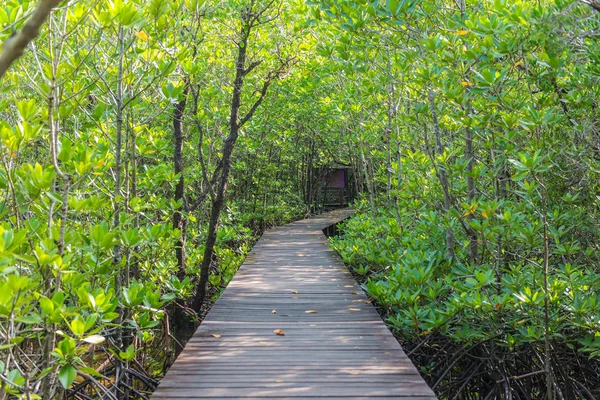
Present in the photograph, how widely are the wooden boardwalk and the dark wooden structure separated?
1500 centimetres

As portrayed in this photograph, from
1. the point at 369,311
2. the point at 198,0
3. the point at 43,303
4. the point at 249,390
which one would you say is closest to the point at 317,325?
the point at 369,311

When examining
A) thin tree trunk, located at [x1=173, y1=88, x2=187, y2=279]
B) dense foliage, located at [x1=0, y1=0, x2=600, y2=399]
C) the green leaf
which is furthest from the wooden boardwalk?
thin tree trunk, located at [x1=173, y1=88, x2=187, y2=279]

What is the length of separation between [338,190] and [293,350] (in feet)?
60.6

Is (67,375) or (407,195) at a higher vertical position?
(407,195)

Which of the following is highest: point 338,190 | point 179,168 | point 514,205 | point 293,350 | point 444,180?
point 179,168

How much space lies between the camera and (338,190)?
21.5 m

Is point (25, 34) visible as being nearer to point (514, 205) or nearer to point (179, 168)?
point (514, 205)

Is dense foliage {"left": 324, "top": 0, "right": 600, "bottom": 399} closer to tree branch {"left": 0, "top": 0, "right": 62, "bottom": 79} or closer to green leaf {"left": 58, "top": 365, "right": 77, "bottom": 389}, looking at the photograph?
green leaf {"left": 58, "top": 365, "right": 77, "bottom": 389}

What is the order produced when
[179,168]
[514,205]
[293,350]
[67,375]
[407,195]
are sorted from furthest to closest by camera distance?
[179,168]
[407,195]
[514,205]
[293,350]
[67,375]

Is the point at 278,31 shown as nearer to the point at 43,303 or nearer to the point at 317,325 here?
the point at 317,325

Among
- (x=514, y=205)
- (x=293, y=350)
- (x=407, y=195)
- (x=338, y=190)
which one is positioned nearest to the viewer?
(x=293, y=350)

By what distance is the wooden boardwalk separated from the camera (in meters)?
2.52

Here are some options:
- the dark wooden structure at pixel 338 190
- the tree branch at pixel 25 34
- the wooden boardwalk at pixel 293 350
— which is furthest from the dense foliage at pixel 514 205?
the dark wooden structure at pixel 338 190

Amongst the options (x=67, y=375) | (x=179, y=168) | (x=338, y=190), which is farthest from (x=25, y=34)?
(x=338, y=190)
